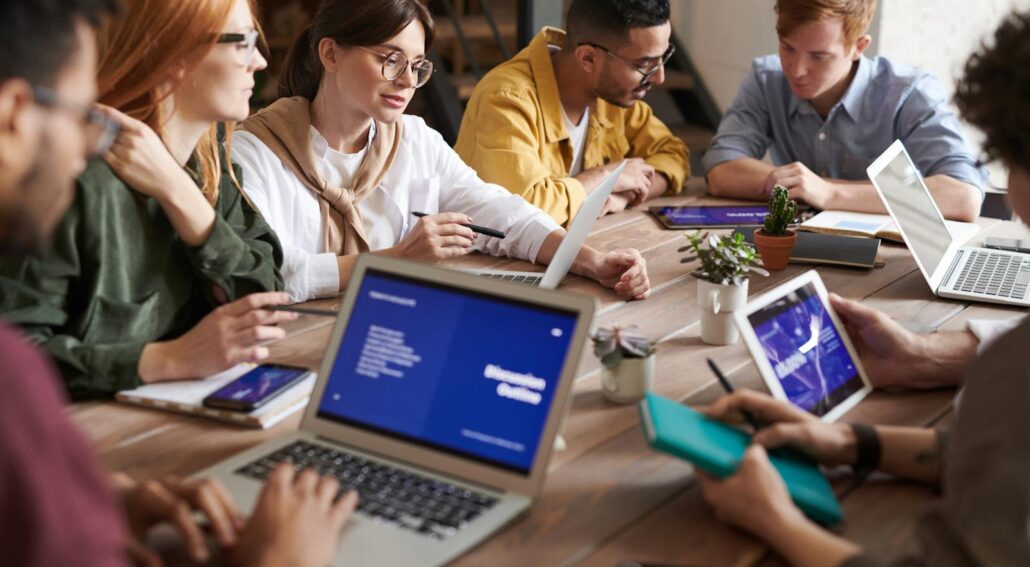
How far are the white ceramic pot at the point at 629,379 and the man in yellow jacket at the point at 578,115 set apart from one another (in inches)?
45.0

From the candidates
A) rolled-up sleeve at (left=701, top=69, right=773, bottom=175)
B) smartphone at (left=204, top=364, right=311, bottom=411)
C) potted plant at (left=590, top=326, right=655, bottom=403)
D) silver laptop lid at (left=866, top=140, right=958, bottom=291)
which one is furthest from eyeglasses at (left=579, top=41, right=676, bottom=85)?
smartphone at (left=204, top=364, right=311, bottom=411)

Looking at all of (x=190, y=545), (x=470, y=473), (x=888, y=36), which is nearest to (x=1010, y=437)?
(x=470, y=473)

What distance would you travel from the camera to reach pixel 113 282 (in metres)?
1.69

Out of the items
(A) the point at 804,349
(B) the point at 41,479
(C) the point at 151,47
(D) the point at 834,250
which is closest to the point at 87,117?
(B) the point at 41,479

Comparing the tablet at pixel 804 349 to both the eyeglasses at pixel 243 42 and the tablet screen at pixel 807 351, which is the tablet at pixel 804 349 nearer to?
the tablet screen at pixel 807 351

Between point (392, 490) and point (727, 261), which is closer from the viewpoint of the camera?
point (392, 490)

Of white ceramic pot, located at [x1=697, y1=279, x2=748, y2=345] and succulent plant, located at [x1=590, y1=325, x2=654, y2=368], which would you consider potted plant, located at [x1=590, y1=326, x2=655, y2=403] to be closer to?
succulent plant, located at [x1=590, y1=325, x2=654, y2=368]

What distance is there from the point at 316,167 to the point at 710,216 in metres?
1.03

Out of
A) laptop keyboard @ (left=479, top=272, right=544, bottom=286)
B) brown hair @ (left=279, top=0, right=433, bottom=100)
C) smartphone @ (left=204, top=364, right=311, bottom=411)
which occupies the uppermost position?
brown hair @ (left=279, top=0, right=433, bottom=100)

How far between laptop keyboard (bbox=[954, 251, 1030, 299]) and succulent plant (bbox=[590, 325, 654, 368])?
89 cm

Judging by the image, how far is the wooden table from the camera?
1.22 meters

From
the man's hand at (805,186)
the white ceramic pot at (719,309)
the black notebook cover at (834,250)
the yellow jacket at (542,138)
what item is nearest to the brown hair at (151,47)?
the white ceramic pot at (719,309)

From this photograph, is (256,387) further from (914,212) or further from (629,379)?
(914,212)

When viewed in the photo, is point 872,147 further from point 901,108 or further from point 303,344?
point 303,344
